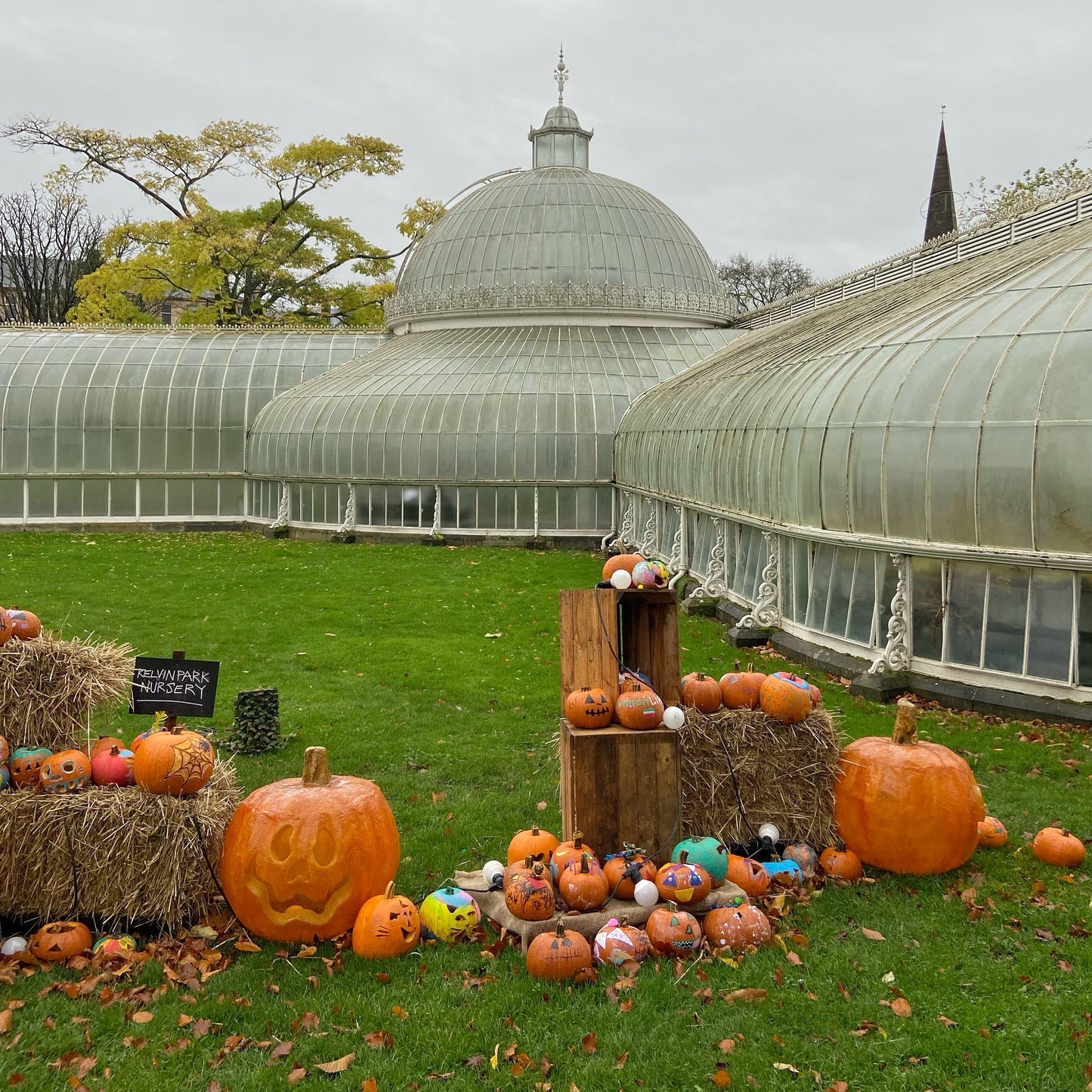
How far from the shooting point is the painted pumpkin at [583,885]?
636 cm

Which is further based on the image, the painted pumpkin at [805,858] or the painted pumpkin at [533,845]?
the painted pumpkin at [805,858]

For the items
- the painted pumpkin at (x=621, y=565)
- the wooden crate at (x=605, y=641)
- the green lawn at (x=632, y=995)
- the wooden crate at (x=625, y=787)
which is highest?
the painted pumpkin at (x=621, y=565)

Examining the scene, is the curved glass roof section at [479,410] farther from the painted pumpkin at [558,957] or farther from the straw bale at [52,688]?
the painted pumpkin at [558,957]

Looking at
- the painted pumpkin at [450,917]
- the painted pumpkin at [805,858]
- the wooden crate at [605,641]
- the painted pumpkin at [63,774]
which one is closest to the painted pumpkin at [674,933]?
the painted pumpkin at [450,917]

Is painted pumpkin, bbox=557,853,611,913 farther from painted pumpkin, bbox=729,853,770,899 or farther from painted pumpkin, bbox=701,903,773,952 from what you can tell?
painted pumpkin, bbox=729,853,770,899

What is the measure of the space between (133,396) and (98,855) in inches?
1103

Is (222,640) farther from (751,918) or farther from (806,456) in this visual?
(751,918)

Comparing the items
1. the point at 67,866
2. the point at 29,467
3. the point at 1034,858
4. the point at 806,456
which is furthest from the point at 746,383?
the point at 29,467

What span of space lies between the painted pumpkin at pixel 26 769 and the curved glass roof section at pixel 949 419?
358 inches

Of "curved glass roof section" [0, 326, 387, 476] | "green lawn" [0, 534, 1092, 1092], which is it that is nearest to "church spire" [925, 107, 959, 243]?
"curved glass roof section" [0, 326, 387, 476]

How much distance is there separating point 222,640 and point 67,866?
9324 mm

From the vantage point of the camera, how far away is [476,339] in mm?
31422

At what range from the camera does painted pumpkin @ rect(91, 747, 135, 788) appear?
6762 millimetres

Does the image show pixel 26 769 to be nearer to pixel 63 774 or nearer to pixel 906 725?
pixel 63 774
